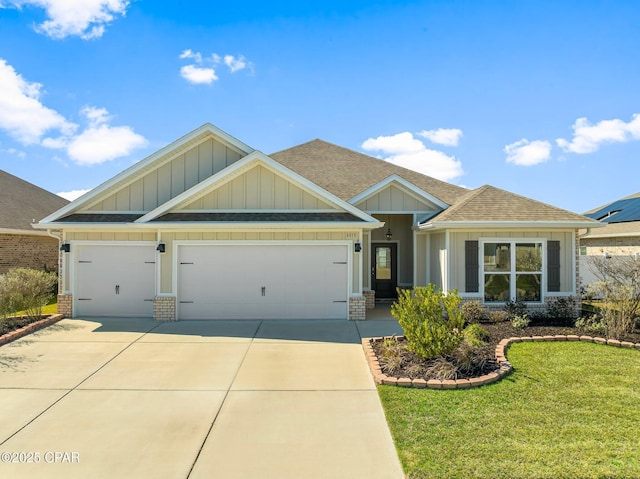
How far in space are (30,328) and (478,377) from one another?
401 inches

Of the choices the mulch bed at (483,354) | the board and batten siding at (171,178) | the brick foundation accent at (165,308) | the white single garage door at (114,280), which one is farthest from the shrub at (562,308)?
the white single garage door at (114,280)

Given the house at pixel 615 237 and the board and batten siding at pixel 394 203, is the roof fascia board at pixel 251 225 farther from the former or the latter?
the house at pixel 615 237

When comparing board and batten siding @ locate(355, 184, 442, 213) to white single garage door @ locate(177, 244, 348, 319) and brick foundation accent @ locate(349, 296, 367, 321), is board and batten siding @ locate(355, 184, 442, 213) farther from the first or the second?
brick foundation accent @ locate(349, 296, 367, 321)

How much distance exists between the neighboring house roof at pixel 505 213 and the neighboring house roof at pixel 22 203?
52.6 ft

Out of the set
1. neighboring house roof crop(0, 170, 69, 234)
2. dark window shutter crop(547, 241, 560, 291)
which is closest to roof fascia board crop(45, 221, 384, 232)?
dark window shutter crop(547, 241, 560, 291)

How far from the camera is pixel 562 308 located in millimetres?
10984

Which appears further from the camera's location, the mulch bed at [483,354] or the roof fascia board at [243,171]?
the roof fascia board at [243,171]

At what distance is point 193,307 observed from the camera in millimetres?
11125

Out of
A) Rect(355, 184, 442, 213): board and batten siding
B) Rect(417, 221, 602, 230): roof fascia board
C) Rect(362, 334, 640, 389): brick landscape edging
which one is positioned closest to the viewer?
Rect(362, 334, 640, 389): brick landscape edging

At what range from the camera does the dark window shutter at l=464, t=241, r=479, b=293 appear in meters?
11.3

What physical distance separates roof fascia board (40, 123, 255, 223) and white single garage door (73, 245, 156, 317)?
4.29 ft

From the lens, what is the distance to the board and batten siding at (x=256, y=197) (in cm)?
1129

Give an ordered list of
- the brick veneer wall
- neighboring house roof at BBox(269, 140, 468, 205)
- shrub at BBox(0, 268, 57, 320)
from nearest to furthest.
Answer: shrub at BBox(0, 268, 57, 320) → neighboring house roof at BBox(269, 140, 468, 205) → the brick veneer wall

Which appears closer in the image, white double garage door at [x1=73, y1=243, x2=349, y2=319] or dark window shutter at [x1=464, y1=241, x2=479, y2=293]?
white double garage door at [x1=73, y1=243, x2=349, y2=319]
